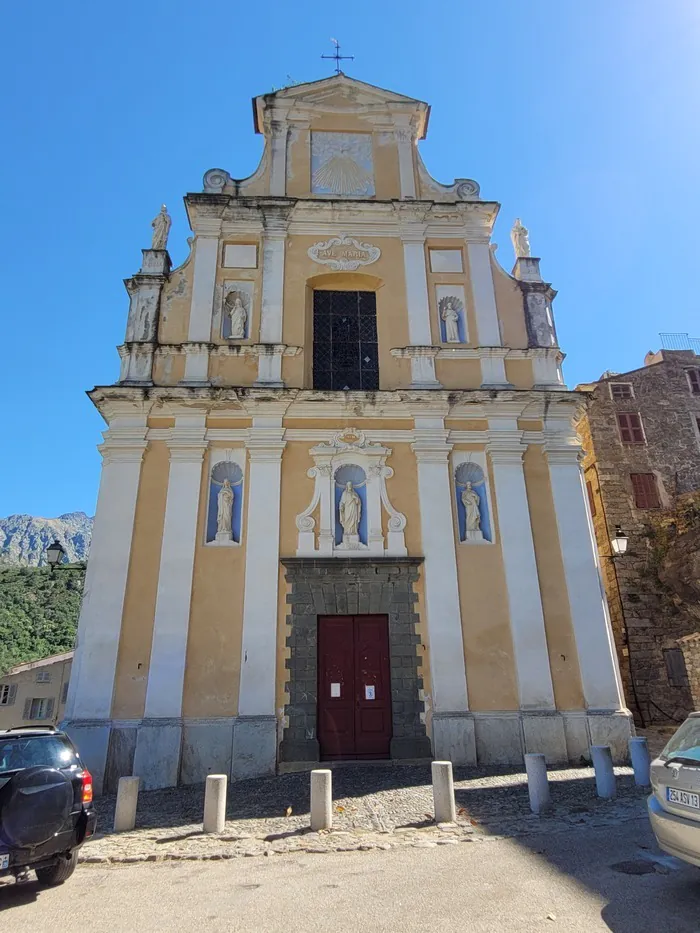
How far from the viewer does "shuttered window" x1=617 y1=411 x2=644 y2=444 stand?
18484 millimetres

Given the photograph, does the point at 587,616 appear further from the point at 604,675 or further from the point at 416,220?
the point at 416,220

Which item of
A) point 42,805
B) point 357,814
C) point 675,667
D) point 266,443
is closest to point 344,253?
point 266,443

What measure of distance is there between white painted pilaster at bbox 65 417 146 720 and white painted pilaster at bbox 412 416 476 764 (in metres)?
5.53

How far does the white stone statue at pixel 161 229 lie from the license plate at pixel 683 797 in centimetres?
1356

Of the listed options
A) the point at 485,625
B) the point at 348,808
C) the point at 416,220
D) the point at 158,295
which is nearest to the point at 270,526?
the point at 485,625

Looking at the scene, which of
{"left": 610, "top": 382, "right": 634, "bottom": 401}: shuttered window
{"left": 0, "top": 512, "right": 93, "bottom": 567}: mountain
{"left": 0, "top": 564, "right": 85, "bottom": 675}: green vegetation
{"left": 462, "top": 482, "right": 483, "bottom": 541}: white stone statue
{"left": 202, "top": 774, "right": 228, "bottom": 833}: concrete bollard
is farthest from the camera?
{"left": 0, "top": 512, "right": 93, "bottom": 567}: mountain

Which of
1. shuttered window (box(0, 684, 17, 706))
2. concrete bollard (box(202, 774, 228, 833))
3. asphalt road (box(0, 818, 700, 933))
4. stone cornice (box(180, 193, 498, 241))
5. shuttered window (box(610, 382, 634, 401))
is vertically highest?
stone cornice (box(180, 193, 498, 241))

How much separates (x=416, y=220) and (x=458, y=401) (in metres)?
4.91

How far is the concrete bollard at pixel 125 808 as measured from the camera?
6.68 metres

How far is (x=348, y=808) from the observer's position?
7.24m

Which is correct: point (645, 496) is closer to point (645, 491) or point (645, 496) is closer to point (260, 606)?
point (645, 491)

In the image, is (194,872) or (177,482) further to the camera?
(177,482)

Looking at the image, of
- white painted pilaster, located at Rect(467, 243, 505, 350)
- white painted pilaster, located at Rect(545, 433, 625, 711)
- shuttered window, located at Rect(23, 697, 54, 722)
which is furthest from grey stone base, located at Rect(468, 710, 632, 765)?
shuttered window, located at Rect(23, 697, 54, 722)

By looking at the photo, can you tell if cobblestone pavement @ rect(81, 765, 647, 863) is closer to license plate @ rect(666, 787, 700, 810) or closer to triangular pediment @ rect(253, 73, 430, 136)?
license plate @ rect(666, 787, 700, 810)
